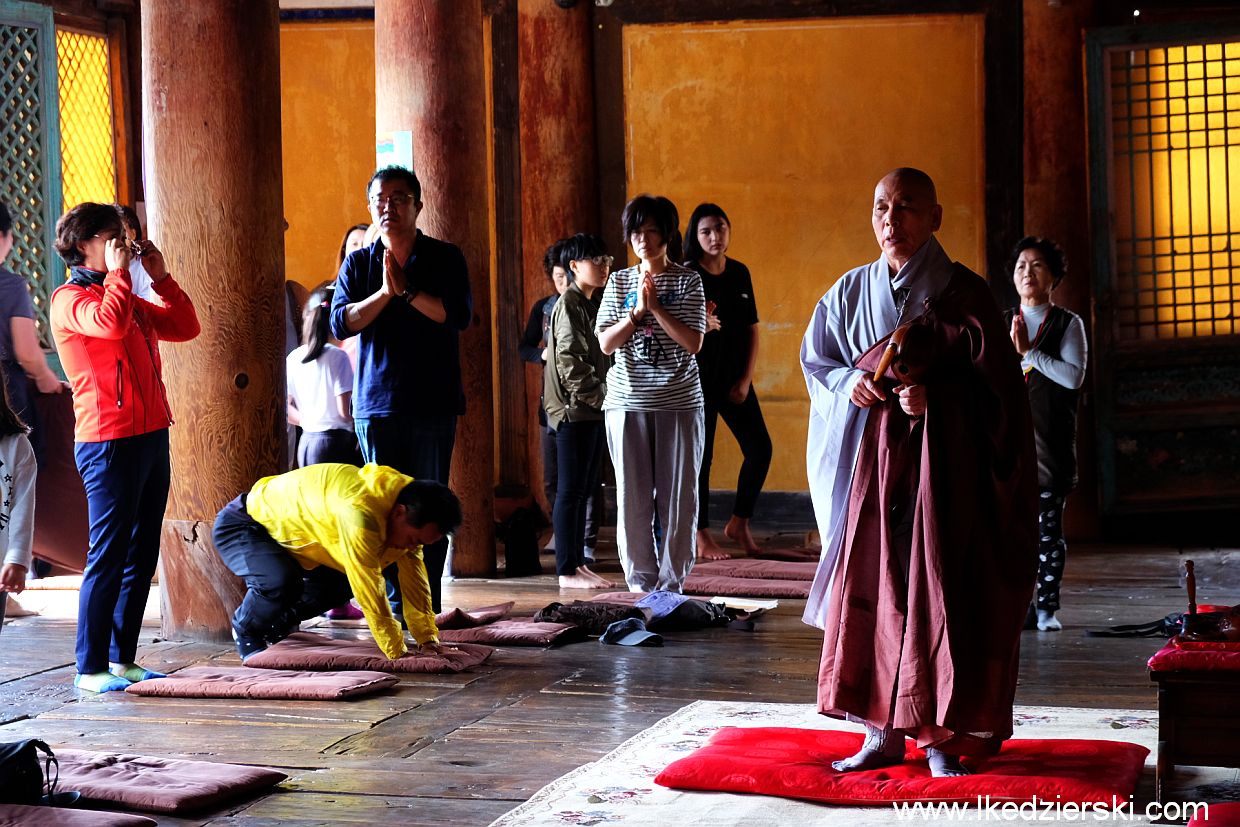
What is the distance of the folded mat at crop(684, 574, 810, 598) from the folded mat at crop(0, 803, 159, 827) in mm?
3590

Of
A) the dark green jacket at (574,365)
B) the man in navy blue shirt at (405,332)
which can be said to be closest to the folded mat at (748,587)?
the dark green jacket at (574,365)

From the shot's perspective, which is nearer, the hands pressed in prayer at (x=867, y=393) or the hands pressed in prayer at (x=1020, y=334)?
the hands pressed in prayer at (x=867, y=393)

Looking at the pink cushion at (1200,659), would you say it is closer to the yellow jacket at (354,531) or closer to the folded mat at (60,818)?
the folded mat at (60,818)

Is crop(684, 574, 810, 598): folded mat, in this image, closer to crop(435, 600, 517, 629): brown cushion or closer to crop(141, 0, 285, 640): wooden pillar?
crop(435, 600, 517, 629): brown cushion

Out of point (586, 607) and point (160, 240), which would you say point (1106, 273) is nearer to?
point (586, 607)

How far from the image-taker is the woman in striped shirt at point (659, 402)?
6.23 metres

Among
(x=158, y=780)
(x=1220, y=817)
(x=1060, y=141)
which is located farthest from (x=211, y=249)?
(x=1060, y=141)

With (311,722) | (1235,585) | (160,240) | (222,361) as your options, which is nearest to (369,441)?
(222,361)

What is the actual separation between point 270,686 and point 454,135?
320 centimetres

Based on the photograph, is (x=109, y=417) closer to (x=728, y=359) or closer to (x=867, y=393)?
(x=867, y=393)

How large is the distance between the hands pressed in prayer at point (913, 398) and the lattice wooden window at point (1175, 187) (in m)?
5.21

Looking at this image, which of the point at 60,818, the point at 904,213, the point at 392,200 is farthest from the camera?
the point at 392,200

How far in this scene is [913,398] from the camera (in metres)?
3.66

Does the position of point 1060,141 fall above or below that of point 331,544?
above
